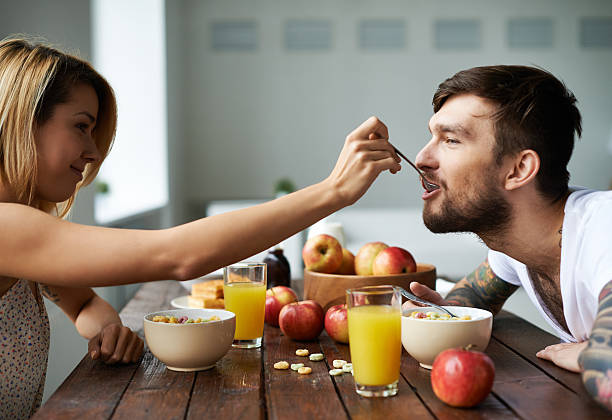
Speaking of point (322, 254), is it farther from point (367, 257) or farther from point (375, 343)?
point (375, 343)

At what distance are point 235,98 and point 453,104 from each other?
4.63 m

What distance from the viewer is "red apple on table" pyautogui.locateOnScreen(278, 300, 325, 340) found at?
1372 mm

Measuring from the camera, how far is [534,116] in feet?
4.66

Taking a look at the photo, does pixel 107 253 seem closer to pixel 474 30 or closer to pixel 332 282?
pixel 332 282

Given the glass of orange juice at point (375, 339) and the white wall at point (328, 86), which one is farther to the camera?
the white wall at point (328, 86)

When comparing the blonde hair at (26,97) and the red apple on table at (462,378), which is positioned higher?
the blonde hair at (26,97)

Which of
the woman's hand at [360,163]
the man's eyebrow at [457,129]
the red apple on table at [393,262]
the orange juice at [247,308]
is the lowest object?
the orange juice at [247,308]

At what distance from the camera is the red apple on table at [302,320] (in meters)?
1.37

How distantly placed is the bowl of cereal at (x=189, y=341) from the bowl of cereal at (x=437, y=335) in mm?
329

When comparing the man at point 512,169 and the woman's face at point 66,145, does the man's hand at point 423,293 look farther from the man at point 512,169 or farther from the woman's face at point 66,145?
the woman's face at point 66,145

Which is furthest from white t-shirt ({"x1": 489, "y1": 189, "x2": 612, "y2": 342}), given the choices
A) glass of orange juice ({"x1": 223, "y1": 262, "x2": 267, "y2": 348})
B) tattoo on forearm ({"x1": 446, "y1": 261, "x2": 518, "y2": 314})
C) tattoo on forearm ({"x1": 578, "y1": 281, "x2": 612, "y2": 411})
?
glass of orange juice ({"x1": 223, "y1": 262, "x2": 267, "y2": 348})

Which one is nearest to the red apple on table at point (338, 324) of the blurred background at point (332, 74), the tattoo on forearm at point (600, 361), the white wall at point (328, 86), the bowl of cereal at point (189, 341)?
the bowl of cereal at point (189, 341)

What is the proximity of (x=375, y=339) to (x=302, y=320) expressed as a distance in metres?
0.37

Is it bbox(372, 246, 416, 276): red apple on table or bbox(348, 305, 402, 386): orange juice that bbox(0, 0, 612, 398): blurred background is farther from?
bbox(348, 305, 402, 386): orange juice
